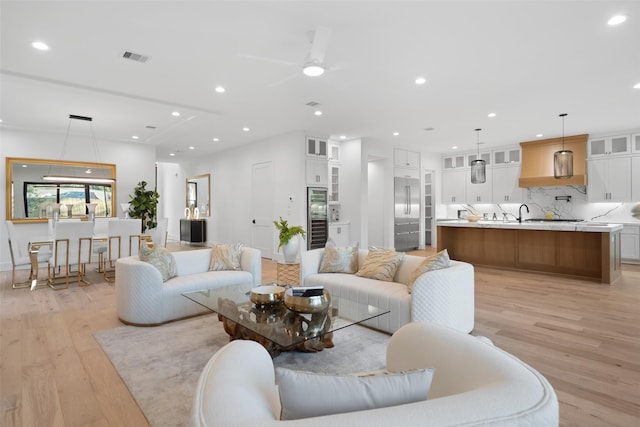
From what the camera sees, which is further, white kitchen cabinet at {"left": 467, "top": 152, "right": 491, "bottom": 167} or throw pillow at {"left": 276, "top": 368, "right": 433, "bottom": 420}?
white kitchen cabinet at {"left": 467, "top": 152, "right": 491, "bottom": 167}

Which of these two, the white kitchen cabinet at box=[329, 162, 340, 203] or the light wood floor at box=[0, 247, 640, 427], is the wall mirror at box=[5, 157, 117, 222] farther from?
the white kitchen cabinet at box=[329, 162, 340, 203]

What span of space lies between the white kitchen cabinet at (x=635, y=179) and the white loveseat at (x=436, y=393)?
8.28m

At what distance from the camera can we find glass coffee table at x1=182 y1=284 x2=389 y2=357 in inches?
86.8

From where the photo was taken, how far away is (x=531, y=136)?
7539 millimetres

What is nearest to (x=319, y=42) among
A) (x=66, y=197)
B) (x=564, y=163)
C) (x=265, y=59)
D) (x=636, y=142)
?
(x=265, y=59)

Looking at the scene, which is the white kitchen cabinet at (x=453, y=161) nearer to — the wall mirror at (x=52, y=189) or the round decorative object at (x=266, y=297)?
the round decorative object at (x=266, y=297)

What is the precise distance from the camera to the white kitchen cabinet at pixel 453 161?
962 cm

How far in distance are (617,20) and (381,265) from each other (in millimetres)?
3049

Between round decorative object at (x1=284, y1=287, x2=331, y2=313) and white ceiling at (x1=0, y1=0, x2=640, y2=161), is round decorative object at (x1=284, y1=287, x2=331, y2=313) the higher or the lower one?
the lower one

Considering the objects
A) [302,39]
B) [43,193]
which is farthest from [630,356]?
[43,193]

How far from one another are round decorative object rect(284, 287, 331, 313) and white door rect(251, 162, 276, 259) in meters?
5.10

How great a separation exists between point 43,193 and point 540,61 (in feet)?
29.2

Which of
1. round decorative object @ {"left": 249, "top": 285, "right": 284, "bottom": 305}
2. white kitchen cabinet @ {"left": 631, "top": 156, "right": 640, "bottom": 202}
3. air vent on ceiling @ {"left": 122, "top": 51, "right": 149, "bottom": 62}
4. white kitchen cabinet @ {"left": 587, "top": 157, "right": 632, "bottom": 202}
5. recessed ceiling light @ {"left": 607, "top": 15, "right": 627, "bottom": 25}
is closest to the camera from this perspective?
round decorative object @ {"left": 249, "top": 285, "right": 284, "bottom": 305}

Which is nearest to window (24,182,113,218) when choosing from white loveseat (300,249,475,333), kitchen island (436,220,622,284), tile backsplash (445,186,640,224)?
white loveseat (300,249,475,333)
